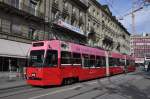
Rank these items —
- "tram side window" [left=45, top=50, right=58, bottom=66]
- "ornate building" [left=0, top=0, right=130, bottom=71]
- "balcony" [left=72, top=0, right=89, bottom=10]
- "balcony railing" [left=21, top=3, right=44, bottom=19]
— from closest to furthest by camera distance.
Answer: "tram side window" [left=45, top=50, right=58, bottom=66]
"ornate building" [left=0, top=0, right=130, bottom=71]
"balcony railing" [left=21, top=3, right=44, bottom=19]
"balcony" [left=72, top=0, right=89, bottom=10]

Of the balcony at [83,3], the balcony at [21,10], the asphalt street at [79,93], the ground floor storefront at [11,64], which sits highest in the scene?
the balcony at [83,3]

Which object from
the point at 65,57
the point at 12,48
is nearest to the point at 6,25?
the point at 12,48

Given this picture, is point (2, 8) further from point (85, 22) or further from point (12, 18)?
point (85, 22)

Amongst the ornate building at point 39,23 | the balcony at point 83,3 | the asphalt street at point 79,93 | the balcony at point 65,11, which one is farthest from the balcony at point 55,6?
the asphalt street at point 79,93

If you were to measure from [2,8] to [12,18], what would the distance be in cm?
216

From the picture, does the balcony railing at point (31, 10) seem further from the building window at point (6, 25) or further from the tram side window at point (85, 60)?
the tram side window at point (85, 60)

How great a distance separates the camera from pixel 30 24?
3328 cm

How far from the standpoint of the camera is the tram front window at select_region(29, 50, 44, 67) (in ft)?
62.6

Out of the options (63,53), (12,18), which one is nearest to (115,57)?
(12,18)

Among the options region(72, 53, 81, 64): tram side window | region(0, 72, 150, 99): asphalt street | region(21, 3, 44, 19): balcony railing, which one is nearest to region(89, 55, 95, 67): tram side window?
region(72, 53, 81, 64): tram side window

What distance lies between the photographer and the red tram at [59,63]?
19.0m

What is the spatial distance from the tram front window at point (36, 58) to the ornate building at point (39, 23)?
27.1 feet

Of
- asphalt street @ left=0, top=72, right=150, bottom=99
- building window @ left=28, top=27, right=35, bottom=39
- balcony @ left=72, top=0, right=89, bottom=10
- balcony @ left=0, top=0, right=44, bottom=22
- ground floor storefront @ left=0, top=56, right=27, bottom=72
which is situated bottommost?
asphalt street @ left=0, top=72, right=150, bottom=99

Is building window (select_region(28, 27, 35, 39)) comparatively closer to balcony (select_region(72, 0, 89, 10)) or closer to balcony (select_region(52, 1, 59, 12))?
balcony (select_region(52, 1, 59, 12))
